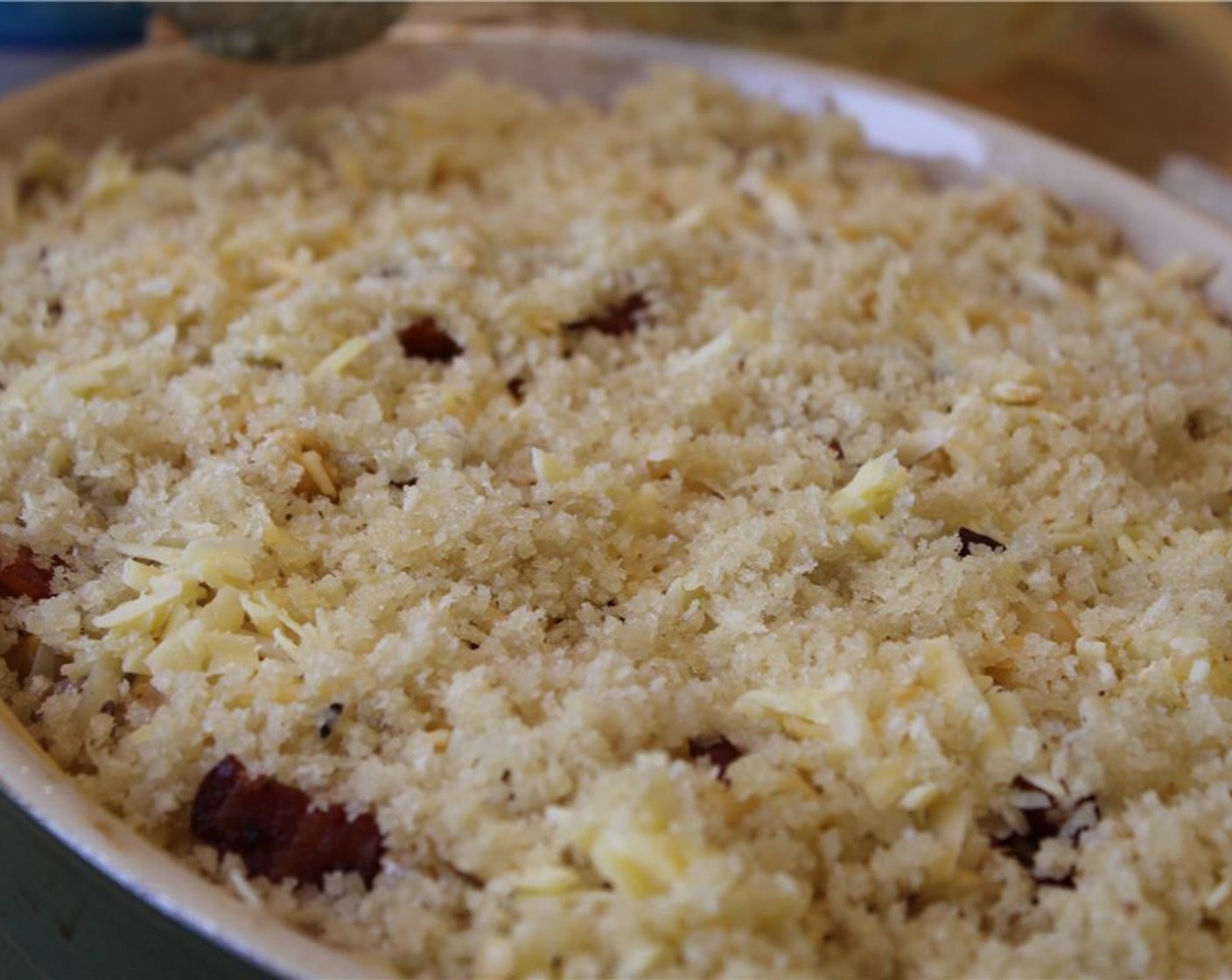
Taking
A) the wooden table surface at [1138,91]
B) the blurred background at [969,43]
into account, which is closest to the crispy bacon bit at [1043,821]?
the blurred background at [969,43]

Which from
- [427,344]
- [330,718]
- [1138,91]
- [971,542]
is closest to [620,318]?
[427,344]

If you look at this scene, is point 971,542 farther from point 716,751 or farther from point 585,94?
point 585,94

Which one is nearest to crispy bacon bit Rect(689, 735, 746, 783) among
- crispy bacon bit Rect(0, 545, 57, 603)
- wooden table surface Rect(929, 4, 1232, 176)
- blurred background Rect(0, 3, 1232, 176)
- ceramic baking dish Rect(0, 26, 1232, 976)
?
crispy bacon bit Rect(0, 545, 57, 603)

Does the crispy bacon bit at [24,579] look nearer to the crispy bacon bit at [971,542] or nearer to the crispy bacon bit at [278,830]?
the crispy bacon bit at [278,830]

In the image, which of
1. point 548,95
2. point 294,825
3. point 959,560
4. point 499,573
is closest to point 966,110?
point 548,95

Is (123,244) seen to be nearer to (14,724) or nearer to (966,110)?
(14,724)

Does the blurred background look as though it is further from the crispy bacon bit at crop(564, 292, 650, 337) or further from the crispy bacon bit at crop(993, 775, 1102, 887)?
the crispy bacon bit at crop(993, 775, 1102, 887)
